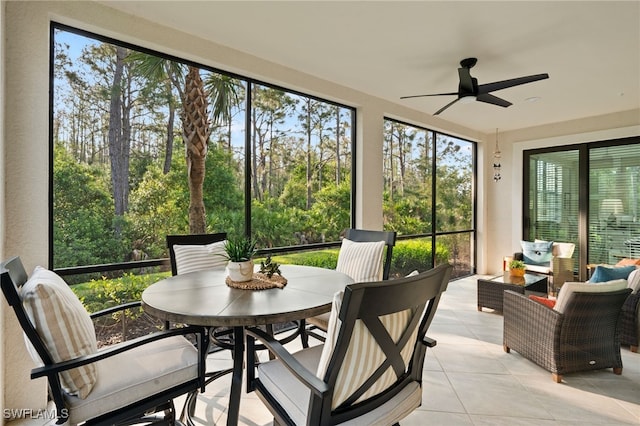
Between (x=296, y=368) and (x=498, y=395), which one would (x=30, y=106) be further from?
(x=498, y=395)

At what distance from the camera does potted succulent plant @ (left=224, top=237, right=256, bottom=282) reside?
1.98 m

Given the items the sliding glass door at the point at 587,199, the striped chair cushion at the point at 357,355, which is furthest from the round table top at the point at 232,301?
the sliding glass door at the point at 587,199

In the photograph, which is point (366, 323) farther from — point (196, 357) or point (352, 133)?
point (352, 133)

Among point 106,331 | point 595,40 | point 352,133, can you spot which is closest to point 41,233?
point 106,331

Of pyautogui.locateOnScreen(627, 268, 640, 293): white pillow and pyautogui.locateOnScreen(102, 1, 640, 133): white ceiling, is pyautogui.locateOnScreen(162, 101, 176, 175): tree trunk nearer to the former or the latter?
pyautogui.locateOnScreen(102, 1, 640, 133): white ceiling

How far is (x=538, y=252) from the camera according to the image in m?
5.34

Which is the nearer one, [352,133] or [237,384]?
[237,384]

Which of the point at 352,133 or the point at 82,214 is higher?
the point at 352,133

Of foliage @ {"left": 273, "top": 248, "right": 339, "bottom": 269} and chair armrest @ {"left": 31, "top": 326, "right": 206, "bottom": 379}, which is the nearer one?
chair armrest @ {"left": 31, "top": 326, "right": 206, "bottom": 379}

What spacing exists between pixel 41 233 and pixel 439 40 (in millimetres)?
3386

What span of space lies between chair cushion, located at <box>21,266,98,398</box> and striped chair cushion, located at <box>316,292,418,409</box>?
3.15 feet

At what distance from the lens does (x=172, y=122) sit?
2.81 m

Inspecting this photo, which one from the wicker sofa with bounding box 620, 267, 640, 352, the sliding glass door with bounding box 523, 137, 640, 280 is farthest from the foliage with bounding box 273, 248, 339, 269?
the sliding glass door with bounding box 523, 137, 640, 280

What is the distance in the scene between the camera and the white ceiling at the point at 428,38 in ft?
7.90
